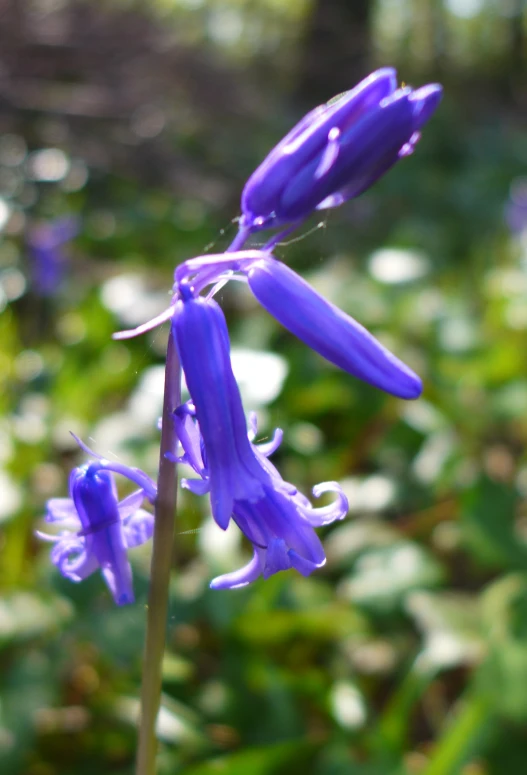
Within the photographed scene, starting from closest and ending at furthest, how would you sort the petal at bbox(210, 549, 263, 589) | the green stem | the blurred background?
1. the petal at bbox(210, 549, 263, 589)
2. the green stem
3. the blurred background

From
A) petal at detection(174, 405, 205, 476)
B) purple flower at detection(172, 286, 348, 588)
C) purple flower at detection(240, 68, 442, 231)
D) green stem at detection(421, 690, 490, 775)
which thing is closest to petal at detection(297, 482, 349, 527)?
purple flower at detection(172, 286, 348, 588)

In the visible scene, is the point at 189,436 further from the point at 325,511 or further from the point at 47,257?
→ the point at 47,257

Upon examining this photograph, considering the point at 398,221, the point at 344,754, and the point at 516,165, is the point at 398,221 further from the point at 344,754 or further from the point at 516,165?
the point at 344,754

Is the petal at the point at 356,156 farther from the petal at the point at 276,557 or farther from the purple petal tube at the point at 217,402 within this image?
the petal at the point at 276,557

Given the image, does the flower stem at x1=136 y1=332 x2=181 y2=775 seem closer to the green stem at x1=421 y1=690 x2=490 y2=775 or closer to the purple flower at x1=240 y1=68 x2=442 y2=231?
the purple flower at x1=240 y1=68 x2=442 y2=231

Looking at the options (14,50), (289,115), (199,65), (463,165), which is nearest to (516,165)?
(463,165)

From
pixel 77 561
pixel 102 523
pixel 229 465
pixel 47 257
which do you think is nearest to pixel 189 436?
pixel 229 465
